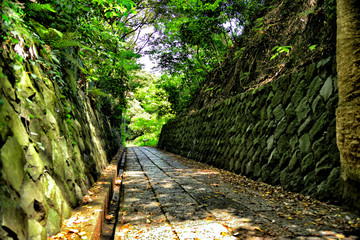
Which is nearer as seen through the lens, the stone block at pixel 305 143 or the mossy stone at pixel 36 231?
the mossy stone at pixel 36 231

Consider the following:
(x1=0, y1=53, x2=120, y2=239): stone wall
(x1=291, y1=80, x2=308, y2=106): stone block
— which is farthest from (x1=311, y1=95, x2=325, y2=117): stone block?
(x1=0, y1=53, x2=120, y2=239): stone wall

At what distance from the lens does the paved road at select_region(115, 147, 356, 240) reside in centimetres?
229

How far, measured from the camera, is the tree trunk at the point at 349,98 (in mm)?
2666

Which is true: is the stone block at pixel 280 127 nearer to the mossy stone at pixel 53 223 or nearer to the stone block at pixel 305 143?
the stone block at pixel 305 143

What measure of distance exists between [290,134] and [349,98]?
1446 millimetres

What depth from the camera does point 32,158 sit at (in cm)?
175

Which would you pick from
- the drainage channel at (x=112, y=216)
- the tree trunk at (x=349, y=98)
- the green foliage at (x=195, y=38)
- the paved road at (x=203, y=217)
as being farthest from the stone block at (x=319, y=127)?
the green foliage at (x=195, y=38)

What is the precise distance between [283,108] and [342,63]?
1.61m

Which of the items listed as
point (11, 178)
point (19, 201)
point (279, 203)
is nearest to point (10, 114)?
point (11, 178)

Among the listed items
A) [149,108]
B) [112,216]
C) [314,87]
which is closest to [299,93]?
[314,87]

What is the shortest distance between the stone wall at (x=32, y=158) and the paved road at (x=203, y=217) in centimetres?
83

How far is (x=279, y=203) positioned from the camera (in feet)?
10.7

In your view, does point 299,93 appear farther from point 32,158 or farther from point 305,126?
point 32,158

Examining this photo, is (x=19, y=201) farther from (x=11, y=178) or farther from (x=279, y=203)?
(x=279, y=203)
